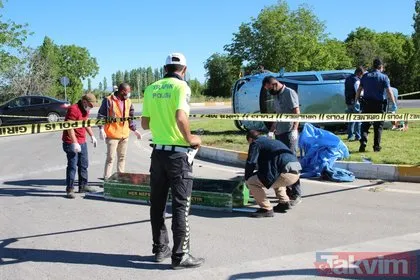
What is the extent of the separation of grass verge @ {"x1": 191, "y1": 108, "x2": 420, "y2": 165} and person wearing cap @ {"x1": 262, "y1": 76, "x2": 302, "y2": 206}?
2691 millimetres

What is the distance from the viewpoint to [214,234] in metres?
5.36

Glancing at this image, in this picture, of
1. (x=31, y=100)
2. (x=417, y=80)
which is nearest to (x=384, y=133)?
(x=31, y=100)

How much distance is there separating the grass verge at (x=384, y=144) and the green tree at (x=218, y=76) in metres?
54.3

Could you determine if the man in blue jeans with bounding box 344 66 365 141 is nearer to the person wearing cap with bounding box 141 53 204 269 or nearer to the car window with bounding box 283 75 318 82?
the car window with bounding box 283 75 318 82

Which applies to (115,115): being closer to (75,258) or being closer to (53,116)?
(75,258)

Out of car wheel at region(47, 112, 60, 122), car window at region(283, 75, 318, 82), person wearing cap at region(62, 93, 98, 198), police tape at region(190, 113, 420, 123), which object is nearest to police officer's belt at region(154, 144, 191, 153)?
police tape at region(190, 113, 420, 123)

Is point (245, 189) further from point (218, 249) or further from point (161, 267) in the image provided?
point (161, 267)

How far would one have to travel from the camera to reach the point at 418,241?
4.87 meters

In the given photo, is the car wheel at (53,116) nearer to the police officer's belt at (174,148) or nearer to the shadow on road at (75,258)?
the shadow on road at (75,258)

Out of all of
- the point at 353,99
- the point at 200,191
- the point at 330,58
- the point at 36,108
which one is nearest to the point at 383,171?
the point at 200,191

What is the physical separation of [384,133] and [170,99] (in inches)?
381

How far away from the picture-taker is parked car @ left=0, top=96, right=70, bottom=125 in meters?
22.8

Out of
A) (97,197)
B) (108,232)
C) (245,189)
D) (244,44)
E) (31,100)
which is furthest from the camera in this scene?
(244,44)

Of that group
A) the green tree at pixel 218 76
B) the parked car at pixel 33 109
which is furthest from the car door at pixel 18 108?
the green tree at pixel 218 76
